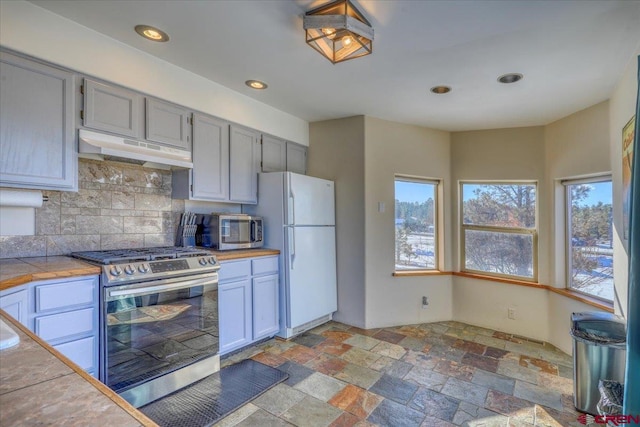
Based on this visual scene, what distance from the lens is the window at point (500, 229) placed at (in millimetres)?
3791

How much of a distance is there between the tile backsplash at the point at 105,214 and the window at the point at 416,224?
2.51 m

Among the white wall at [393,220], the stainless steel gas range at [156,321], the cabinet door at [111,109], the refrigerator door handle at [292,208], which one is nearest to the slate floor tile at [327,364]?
the stainless steel gas range at [156,321]

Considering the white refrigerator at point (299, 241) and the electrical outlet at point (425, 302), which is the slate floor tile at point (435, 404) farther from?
the electrical outlet at point (425, 302)

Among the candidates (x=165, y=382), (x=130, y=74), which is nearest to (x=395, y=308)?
(x=165, y=382)

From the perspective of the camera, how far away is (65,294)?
1849mm

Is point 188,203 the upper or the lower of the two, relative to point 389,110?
lower

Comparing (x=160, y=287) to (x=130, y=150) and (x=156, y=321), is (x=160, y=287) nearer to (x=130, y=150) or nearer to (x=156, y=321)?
(x=156, y=321)

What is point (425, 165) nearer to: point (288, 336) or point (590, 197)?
point (590, 197)

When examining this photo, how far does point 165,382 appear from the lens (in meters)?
2.26

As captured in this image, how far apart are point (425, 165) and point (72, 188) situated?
3531 millimetres

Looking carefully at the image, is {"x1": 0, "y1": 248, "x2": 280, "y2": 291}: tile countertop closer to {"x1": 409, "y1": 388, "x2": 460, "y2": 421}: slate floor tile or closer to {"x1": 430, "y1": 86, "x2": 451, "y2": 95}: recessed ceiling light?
{"x1": 409, "y1": 388, "x2": 460, "y2": 421}: slate floor tile

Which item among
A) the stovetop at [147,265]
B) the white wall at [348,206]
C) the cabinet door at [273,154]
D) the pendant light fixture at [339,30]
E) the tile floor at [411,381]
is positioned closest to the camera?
the pendant light fixture at [339,30]

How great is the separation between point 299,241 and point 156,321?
5.02 ft

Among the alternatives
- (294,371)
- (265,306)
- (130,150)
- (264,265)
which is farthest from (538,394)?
(130,150)
